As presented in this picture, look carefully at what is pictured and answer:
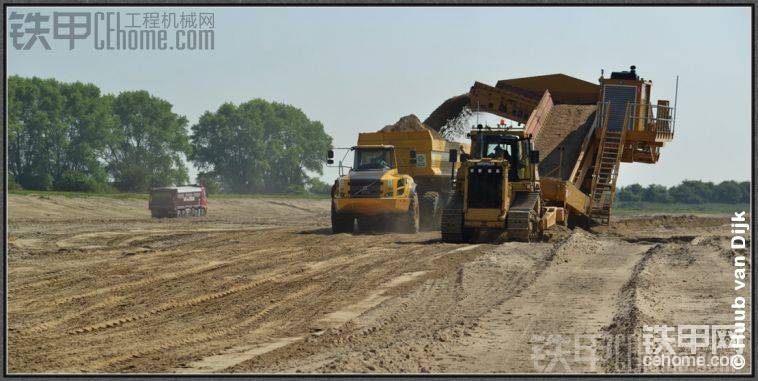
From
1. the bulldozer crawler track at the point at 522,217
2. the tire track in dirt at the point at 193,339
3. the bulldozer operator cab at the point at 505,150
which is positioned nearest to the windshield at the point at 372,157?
the bulldozer operator cab at the point at 505,150

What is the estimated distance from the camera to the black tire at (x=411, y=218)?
93.6 feet

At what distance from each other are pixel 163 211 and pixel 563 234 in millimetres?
29786

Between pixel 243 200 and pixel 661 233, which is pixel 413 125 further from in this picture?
pixel 243 200

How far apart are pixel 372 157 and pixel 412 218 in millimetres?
2015

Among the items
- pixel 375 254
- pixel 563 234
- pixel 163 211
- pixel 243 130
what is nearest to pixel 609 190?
pixel 563 234

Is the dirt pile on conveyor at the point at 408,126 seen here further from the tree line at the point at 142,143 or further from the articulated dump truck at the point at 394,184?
the tree line at the point at 142,143

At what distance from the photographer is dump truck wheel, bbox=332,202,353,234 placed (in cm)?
2867

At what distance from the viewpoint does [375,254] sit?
22266 millimetres

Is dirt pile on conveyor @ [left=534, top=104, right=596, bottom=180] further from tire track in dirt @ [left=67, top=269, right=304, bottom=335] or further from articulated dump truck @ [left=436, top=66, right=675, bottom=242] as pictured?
tire track in dirt @ [left=67, top=269, right=304, bottom=335]

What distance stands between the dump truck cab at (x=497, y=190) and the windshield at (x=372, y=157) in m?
3.84

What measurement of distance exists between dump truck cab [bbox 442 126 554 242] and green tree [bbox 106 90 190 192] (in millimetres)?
56259

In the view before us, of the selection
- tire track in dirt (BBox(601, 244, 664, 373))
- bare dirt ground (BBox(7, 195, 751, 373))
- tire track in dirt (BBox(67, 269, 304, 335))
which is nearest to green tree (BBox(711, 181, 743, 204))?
bare dirt ground (BBox(7, 195, 751, 373))

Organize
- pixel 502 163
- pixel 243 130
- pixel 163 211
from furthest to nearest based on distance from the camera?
pixel 243 130 < pixel 163 211 < pixel 502 163

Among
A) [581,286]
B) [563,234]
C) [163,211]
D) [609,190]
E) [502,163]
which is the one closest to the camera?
[581,286]
